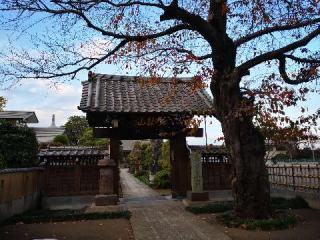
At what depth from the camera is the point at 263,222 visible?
10.1m

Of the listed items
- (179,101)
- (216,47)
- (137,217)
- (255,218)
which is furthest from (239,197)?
(179,101)

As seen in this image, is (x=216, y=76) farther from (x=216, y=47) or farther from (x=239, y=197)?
(x=239, y=197)

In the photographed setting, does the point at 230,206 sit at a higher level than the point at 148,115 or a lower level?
lower

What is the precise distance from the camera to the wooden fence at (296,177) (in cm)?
1396

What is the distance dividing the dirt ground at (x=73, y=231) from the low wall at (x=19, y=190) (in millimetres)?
1467

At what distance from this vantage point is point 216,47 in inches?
448

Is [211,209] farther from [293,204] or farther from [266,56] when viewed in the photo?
[266,56]

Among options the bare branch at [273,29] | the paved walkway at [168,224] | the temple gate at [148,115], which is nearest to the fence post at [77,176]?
the temple gate at [148,115]

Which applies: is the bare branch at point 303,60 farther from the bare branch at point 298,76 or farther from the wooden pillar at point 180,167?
the wooden pillar at point 180,167

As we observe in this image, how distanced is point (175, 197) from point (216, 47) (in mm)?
8401

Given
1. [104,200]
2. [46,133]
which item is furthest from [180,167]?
[46,133]

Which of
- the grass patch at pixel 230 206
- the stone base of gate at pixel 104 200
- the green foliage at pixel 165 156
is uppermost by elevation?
the green foliage at pixel 165 156

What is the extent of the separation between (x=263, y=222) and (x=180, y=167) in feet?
25.5

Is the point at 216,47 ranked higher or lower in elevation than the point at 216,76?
higher
